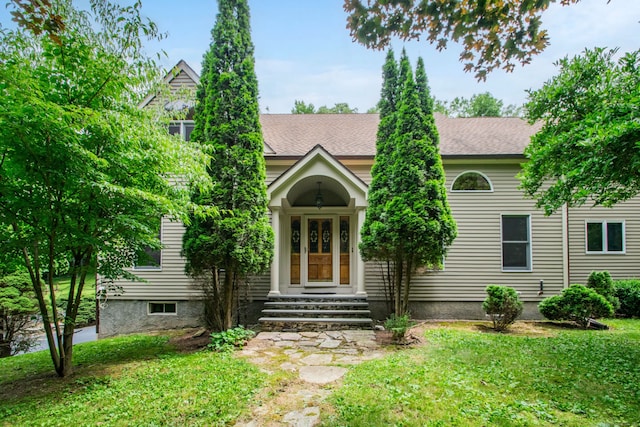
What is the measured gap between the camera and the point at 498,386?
3.72m

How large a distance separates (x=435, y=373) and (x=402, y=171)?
3.53 meters

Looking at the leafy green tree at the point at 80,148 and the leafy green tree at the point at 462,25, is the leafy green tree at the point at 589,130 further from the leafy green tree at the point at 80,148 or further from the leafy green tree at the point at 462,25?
the leafy green tree at the point at 80,148

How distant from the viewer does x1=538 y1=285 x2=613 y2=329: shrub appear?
6914 millimetres

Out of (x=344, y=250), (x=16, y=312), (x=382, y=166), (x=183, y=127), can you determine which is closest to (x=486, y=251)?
(x=344, y=250)

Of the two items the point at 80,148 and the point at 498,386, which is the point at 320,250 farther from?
the point at 80,148

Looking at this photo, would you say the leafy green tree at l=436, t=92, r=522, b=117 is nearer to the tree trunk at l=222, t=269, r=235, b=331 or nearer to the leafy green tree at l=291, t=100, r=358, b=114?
the leafy green tree at l=291, t=100, r=358, b=114

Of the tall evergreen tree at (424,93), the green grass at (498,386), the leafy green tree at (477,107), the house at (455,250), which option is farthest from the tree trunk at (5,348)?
the leafy green tree at (477,107)

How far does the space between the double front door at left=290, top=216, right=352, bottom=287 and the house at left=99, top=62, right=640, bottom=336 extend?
0.03 m

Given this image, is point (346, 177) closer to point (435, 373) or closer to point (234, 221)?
point (234, 221)

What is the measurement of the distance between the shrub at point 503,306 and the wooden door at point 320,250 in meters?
4.00

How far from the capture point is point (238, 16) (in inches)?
246

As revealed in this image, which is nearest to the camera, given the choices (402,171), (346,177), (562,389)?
(562,389)

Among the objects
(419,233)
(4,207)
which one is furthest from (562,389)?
(4,207)

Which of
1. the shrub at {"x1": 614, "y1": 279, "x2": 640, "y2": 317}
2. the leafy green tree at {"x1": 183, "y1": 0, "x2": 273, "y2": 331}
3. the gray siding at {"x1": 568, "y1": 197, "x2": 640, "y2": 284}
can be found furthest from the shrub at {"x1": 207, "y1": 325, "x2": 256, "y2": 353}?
the shrub at {"x1": 614, "y1": 279, "x2": 640, "y2": 317}
